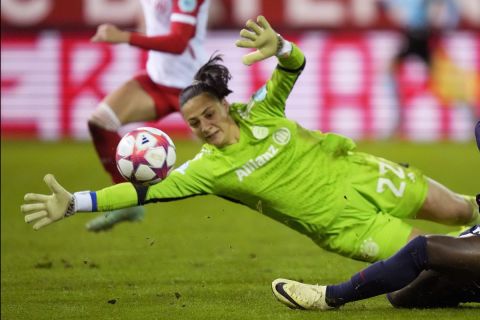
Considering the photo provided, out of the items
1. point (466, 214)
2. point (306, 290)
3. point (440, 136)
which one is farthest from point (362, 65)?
point (306, 290)

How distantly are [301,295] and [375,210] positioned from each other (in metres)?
1.15

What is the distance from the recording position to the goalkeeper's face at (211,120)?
7.10 m

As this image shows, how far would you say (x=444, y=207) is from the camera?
7598 mm

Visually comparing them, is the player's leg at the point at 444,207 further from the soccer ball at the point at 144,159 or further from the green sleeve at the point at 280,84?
the soccer ball at the point at 144,159

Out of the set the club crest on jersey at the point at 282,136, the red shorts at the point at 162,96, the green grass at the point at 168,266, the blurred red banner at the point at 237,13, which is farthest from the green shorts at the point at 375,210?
the blurred red banner at the point at 237,13

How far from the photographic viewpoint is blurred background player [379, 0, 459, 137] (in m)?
19.3

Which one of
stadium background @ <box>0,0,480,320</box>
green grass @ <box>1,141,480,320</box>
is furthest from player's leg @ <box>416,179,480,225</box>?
stadium background @ <box>0,0,480,320</box>

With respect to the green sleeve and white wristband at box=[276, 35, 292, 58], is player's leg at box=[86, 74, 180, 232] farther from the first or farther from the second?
white wristband at box=[276, 35, 292, 58]

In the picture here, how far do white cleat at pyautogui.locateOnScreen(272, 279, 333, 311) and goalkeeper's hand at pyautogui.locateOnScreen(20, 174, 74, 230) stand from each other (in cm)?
132

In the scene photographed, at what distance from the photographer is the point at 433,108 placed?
19.3 meters

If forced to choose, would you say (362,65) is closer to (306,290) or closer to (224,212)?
(224,212)

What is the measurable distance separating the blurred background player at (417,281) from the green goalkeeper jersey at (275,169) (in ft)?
2.36

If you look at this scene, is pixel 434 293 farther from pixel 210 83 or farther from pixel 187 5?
pixel 187 5

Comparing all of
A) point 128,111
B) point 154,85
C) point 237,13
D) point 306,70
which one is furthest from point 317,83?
point 128,111
